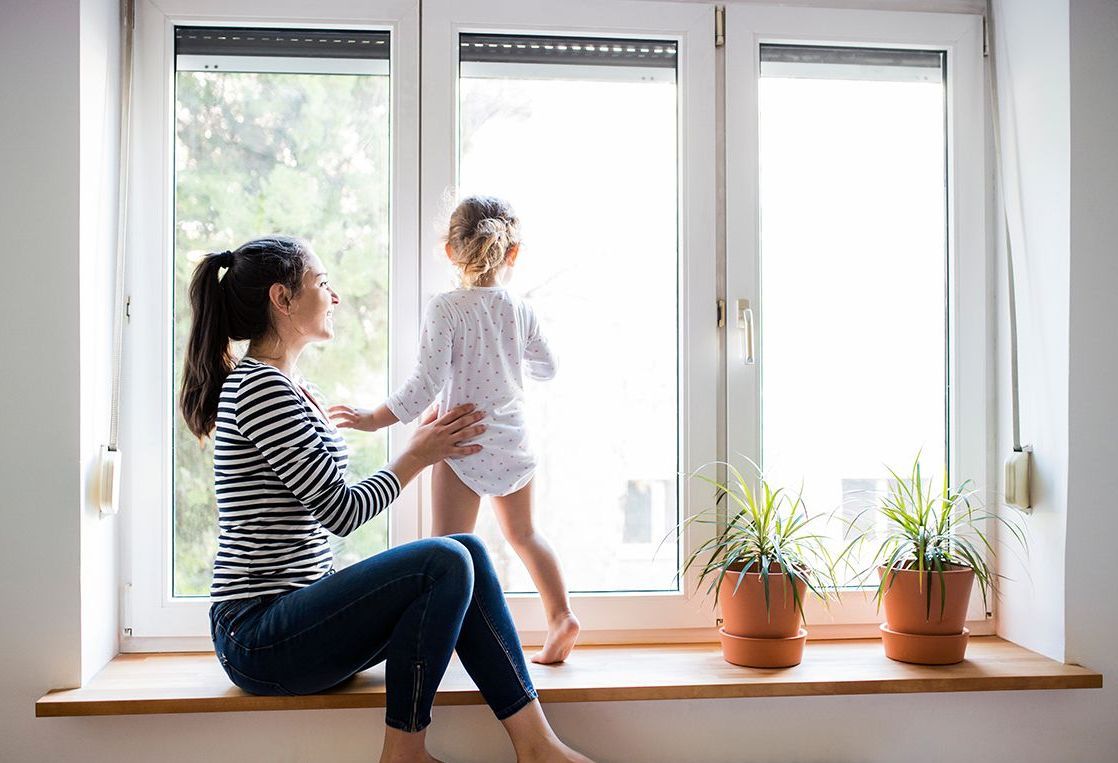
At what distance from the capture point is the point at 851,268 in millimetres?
2330

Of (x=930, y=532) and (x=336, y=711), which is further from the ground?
(x=930, y=532)

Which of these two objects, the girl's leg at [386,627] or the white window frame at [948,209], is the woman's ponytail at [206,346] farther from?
the white window frame at [948,209]

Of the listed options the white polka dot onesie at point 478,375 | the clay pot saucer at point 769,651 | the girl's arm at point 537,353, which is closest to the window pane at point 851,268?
the clay pot saucer at point 769,651

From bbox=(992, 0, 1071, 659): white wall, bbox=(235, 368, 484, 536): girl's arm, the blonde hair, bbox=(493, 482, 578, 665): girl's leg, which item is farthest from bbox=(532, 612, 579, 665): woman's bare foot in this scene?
bbox=(992, 0, 1071, 659): white wall

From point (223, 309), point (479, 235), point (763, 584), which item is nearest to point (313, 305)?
point (223, 309)

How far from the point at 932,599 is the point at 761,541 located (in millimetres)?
382

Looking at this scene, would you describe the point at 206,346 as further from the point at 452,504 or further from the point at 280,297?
the point at 452,504

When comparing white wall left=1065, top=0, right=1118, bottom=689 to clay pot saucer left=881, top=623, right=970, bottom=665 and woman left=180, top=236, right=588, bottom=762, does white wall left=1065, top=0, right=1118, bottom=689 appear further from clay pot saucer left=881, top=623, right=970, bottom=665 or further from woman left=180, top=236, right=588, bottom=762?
woman left=180, top=236, right=588, bottom=762

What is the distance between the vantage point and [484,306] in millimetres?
2023

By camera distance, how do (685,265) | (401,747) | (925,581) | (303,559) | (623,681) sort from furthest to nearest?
(685,265), (925,581), (623,681), (303,559), (401,747)

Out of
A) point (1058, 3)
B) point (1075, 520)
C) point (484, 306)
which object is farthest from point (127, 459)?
point (1058, 3)

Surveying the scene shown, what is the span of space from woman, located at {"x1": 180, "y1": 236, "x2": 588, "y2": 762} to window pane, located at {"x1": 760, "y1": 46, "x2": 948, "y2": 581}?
887 millimetres

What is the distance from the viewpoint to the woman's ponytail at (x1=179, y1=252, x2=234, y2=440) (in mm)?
1817

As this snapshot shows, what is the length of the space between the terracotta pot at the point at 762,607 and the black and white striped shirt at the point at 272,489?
77 centimetres
